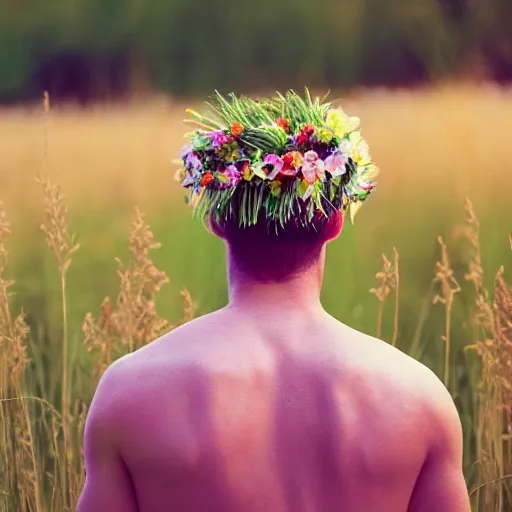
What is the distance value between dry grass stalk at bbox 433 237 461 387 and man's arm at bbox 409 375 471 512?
137 cm

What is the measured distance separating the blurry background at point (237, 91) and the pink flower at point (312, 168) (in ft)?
4.67

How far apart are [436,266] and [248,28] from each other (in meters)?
0.82

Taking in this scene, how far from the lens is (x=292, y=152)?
5.82 ft

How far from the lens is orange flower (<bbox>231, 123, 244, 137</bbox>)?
5.94ft

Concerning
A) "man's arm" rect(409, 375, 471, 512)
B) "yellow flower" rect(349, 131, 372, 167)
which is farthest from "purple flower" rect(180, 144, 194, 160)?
"man's arm" rect(409, 375, 471, 512)

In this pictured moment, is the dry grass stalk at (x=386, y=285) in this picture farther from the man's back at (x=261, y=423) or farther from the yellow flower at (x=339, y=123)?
the man's back at (x=261, y=423)

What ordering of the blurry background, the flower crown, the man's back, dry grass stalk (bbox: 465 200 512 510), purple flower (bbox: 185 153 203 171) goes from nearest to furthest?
the man's back < the flower crown < purple flower (bbox: 185 153 203 171) < dry grass stalk (bbox: 465 200 512 510) < the blurry background

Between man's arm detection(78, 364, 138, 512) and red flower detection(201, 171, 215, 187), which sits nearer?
man's arm detection(78, 364, 138, 512)

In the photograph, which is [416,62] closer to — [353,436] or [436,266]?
[436,266]

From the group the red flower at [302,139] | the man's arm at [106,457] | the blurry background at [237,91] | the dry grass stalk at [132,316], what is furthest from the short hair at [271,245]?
the blurry background at [237,91]

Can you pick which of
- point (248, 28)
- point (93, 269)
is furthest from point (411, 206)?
point (93, 269)

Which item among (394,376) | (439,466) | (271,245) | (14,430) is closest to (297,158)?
(271,245)

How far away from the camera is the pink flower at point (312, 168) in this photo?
1.76 meters

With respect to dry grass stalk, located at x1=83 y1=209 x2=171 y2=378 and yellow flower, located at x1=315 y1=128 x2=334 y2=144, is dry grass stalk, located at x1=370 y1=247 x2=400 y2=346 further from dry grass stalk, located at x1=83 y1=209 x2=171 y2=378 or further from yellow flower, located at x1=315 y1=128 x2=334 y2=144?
yellow flower, located at x1=315 y1=128 x2=334 y2=144
